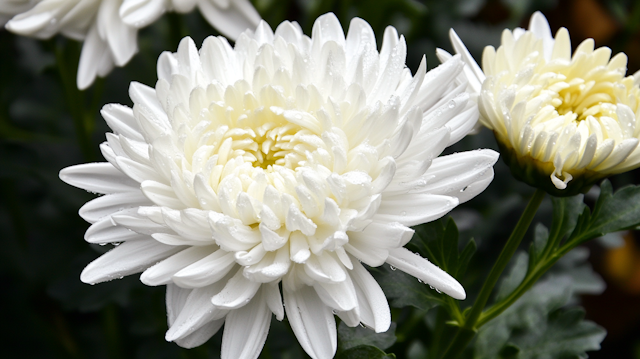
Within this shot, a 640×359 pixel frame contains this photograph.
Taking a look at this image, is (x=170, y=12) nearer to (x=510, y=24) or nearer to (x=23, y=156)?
(x=23, y=156)

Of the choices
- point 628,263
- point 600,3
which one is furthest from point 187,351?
point 600,3

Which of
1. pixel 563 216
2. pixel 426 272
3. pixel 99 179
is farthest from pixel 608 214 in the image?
pixel 99 179

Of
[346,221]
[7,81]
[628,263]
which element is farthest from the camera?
[628,263]

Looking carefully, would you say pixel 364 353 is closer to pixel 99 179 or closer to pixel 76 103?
pixel 99 179

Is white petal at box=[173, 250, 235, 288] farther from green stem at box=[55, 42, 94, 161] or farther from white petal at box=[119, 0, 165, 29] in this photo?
green stem at box=[55, 42, 94, 161]

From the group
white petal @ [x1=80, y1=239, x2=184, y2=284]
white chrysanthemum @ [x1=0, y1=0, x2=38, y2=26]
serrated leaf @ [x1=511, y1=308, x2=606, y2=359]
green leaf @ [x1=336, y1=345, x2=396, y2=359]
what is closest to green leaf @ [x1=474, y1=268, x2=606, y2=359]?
serrated leaf @ [x1=511, y1=308, x2=606, y2=359]

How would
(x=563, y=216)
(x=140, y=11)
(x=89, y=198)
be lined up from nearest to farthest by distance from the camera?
(x=563, y=216) < (x=140, y=11) < (x=89, y=198)

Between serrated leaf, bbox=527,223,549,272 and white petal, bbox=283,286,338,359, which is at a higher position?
white petal, bbox=283,286,338,359
